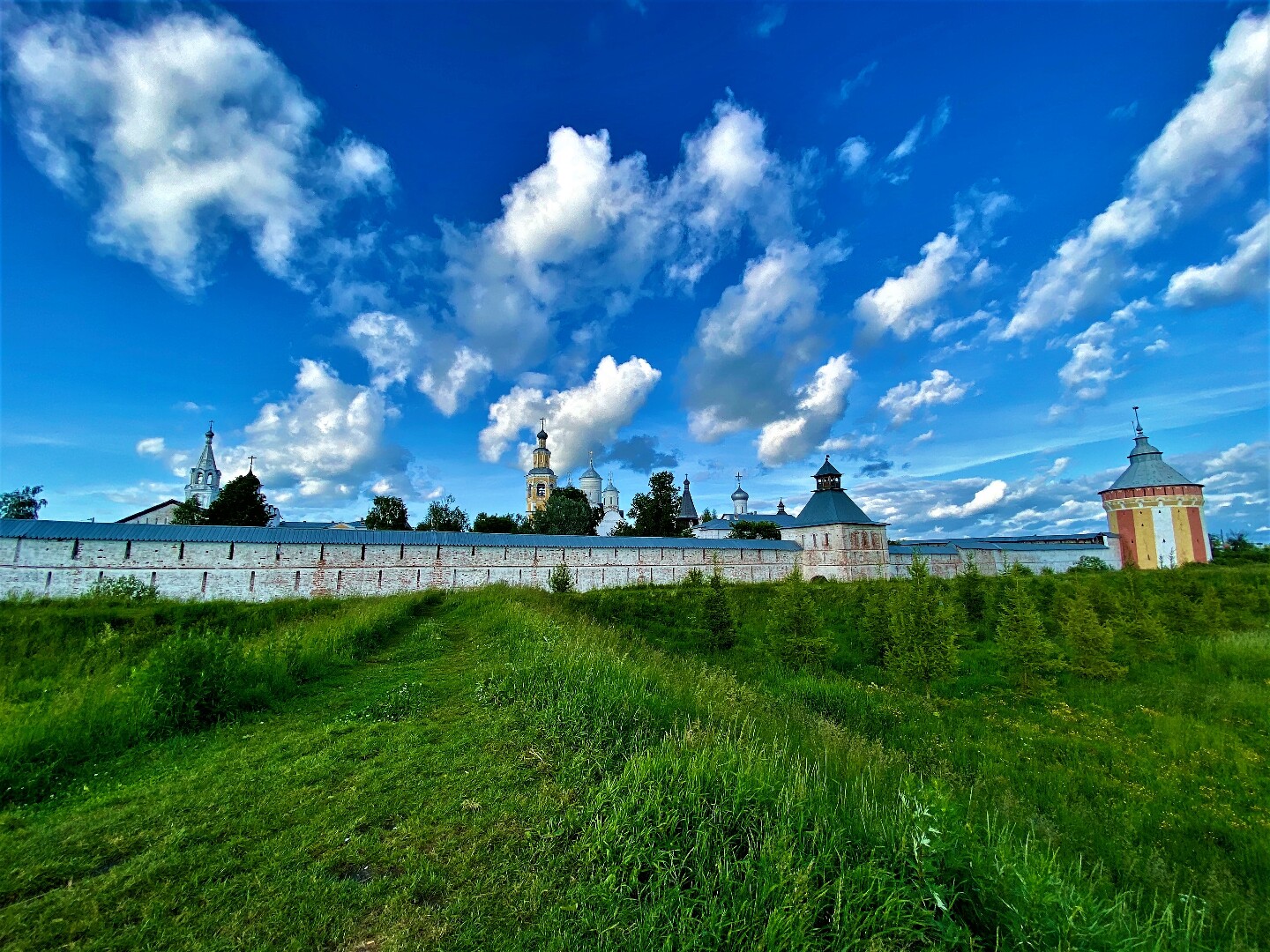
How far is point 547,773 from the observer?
13.5 ft

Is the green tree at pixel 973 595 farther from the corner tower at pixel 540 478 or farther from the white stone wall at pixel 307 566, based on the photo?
the corner tower at pixel 540 478

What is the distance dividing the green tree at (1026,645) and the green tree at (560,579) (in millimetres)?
18779

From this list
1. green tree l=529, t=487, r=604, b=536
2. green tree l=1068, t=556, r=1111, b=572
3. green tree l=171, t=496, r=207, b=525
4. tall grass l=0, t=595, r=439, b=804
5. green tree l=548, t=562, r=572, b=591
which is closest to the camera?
tall grass l=0, t=595, r=439, b=804

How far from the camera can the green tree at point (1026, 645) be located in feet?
33.9

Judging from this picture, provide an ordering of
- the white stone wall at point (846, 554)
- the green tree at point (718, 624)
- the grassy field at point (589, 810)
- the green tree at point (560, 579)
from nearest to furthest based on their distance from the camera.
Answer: the grassy field at point (589, 810) < the green tree at point (718, 624) < the green tree at point (560, 579) < the white stone wall at point (846, 554)

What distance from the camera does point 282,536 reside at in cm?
2164

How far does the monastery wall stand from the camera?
18.0 meters

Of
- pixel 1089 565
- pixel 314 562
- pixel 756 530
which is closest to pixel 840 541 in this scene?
pixel 756 530

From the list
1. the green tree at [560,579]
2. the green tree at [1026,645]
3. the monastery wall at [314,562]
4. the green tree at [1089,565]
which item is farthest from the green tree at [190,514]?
the green tree at [1089,565]

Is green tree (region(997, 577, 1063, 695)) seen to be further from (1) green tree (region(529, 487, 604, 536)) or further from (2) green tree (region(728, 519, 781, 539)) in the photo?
(1) green tree (region(529, 487, 604, 536))

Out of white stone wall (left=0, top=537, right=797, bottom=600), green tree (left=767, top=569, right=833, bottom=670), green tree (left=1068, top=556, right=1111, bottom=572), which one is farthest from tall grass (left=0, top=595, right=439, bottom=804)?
green tree (left=1068, top=556, right=1111, bottom=572)

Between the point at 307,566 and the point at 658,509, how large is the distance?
3029 cm

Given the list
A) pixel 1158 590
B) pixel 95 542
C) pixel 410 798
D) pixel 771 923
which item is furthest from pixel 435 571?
pixel 1158 590

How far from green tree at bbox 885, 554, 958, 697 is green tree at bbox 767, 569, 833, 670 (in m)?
1.75
